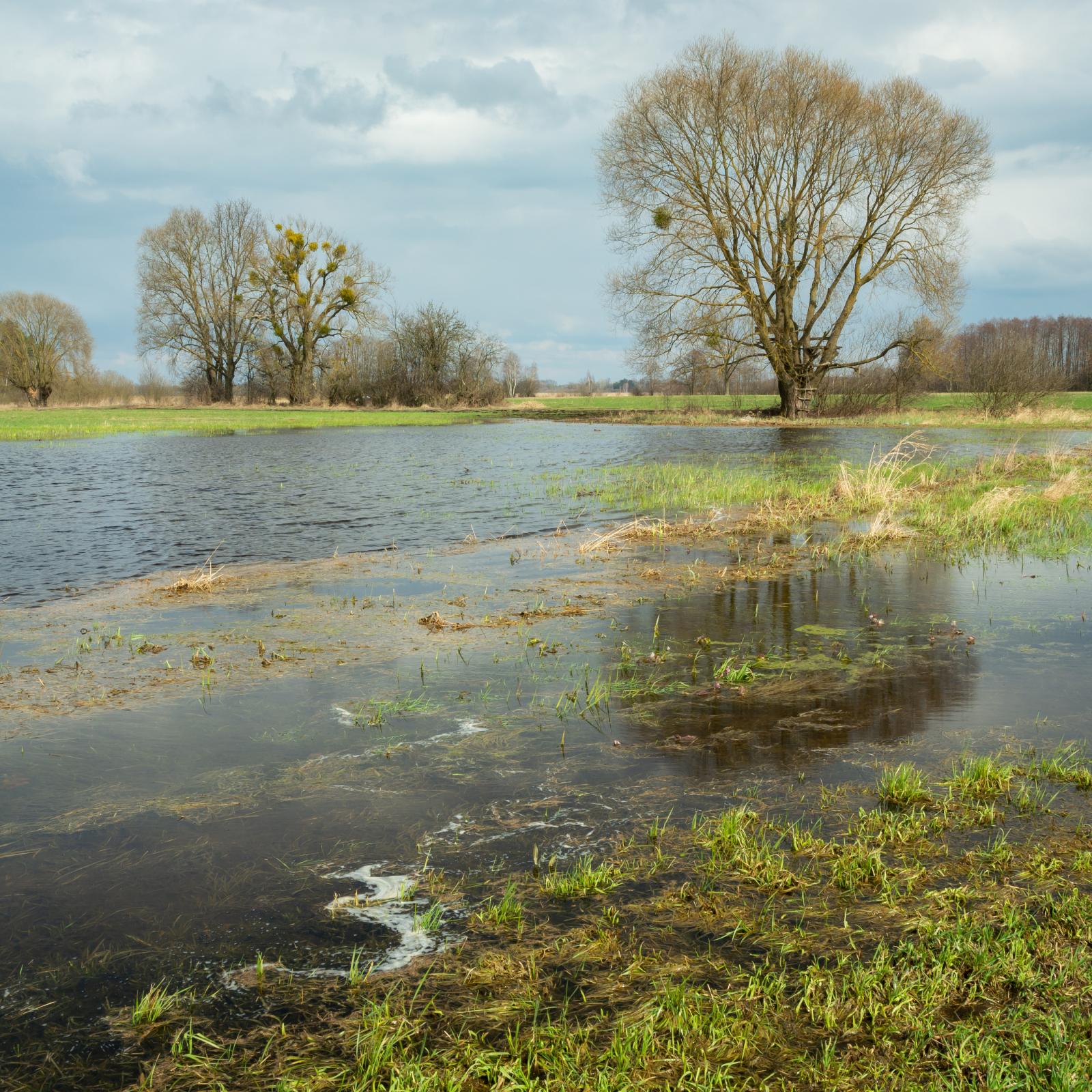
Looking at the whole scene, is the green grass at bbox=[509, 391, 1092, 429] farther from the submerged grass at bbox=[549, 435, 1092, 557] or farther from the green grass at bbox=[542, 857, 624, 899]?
the green grass at bbox=[542, 857, 624, 899]

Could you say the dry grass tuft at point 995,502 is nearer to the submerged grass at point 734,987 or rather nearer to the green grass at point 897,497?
the green grass at point 897,497

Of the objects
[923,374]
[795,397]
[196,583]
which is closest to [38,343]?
[795,397]

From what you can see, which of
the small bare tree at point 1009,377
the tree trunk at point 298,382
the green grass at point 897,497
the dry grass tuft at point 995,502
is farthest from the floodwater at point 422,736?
the tree trunk at point 298,382

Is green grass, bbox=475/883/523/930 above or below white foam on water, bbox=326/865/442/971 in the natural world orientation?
above

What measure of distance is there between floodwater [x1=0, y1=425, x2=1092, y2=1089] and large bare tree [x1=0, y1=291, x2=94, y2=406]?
66302 millimetres

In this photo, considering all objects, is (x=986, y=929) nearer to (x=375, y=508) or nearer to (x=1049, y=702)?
(x=1049, y=702)

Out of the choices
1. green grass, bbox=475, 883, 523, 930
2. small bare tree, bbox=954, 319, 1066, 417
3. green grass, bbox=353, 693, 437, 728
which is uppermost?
small bare tree, bbox=954, 319, 1066, 417

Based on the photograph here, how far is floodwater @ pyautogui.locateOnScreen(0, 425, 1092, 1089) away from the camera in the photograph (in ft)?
10.7

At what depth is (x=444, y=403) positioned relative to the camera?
66438 millimetres

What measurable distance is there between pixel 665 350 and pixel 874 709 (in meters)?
34.2

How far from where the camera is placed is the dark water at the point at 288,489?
1188cm

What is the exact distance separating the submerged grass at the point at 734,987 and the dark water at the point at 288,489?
785 centimetres

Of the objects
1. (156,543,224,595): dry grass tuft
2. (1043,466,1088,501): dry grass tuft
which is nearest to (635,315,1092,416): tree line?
(1043,466,1088,501): dry grass tuft

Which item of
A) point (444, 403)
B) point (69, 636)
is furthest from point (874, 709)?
point (444, 403)
